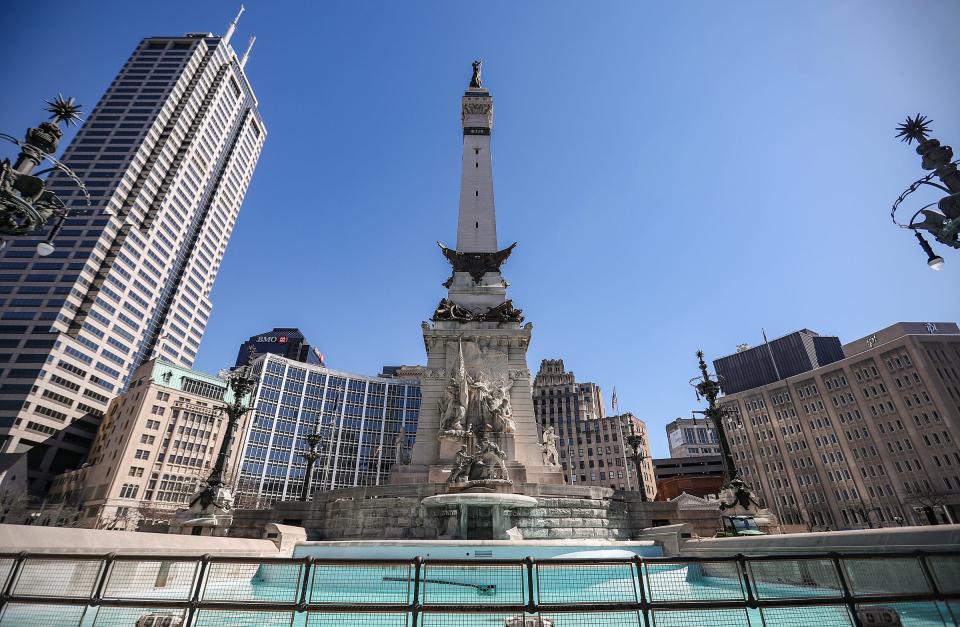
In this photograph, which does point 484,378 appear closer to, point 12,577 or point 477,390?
point 477,390

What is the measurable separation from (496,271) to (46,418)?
7261cm

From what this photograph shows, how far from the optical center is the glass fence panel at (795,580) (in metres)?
5.50

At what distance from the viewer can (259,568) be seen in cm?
702

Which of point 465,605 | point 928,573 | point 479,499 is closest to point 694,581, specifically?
point 928,573

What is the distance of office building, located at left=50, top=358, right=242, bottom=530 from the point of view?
54.0 meters

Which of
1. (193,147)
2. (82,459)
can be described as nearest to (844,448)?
(82,459)

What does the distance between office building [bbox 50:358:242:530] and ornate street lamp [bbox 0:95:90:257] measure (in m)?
54.2

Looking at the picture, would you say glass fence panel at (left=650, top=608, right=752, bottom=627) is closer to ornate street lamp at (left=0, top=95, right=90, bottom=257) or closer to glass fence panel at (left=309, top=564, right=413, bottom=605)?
glass fence panel at (left=309, top=564, right=413, bottom=605)

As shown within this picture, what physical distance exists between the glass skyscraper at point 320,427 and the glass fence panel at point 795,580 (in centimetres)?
5969

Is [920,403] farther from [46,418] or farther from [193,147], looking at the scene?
[193,147]

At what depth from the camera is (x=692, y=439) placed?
11788 cm

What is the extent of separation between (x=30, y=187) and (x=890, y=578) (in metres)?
15.7

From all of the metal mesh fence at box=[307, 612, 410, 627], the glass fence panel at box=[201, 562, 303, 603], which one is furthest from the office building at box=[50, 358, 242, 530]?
the metal mesh fence at box=[307, 612, 410, 627]

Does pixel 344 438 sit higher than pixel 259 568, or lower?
higher
